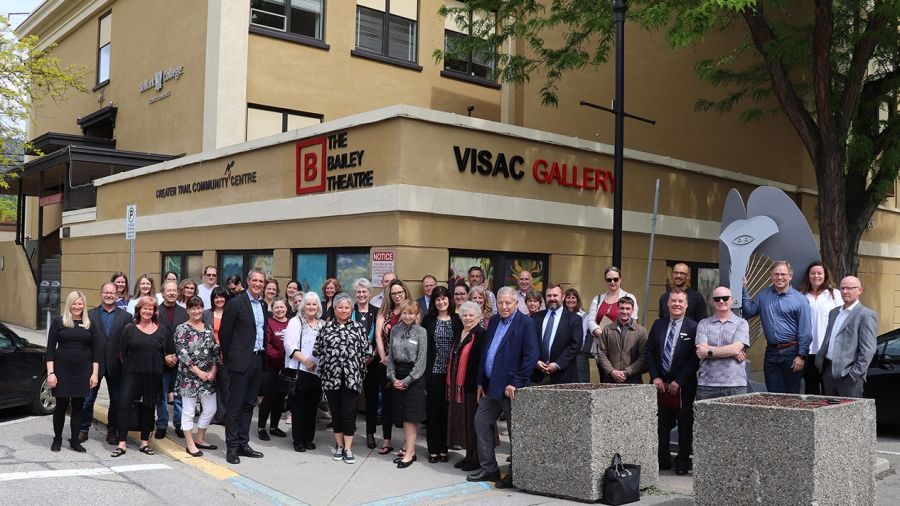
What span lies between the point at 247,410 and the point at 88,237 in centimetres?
1359

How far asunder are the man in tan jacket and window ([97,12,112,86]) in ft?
67.6

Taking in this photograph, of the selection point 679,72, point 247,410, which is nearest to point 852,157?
point 679,72

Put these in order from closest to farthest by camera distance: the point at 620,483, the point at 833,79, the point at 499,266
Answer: the point at 620,483 → the point at 499,266 → the point at 833,79

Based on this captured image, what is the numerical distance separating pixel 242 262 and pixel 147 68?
386 inches

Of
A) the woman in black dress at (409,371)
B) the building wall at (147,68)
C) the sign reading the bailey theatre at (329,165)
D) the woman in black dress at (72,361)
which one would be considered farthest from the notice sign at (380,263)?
the building wall at (147,68)

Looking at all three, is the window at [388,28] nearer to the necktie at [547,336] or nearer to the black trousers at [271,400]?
the black trousers at [271,400]

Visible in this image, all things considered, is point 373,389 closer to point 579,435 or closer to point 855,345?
point 579,435

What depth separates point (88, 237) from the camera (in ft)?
66.4

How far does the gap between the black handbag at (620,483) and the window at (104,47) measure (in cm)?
2191

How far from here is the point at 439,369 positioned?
28.0 ft

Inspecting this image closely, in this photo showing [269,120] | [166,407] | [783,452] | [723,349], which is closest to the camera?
[783,452]

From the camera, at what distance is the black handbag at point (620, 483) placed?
264 inches

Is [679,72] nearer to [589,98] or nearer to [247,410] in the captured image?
[589,98]

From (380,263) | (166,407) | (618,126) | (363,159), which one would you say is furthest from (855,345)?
(166,407)
